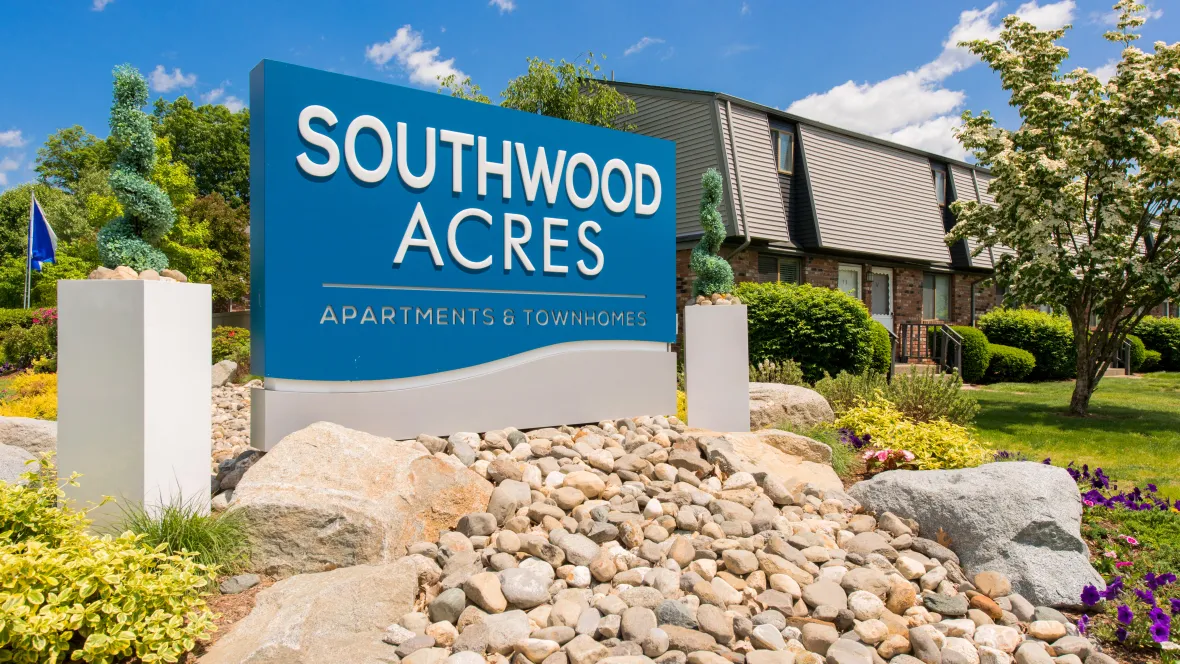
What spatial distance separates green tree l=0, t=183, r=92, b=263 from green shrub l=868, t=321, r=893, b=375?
32.0 meters

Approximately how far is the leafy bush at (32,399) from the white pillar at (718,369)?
5651 mm

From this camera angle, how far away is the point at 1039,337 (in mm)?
17219

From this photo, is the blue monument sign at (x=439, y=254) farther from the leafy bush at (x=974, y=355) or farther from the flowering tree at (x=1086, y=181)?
the leafy bush at (x=974, y=355)

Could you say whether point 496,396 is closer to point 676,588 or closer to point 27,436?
point 676,588

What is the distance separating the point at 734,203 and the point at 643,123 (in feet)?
11.1

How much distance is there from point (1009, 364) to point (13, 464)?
17.7 meters

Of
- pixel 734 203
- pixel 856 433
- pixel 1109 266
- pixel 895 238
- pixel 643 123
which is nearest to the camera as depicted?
pixel 856 433

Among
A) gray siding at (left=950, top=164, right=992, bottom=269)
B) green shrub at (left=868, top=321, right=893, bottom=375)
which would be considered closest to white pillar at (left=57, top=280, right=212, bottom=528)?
green shrub at (left=868, top=321, right=893, bottom=375)

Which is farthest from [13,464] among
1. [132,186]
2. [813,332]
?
[813,332]

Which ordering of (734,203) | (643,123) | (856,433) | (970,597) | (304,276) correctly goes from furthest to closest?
(643,123) < (734,203) < (856,433) < (304,276) < (970,597)

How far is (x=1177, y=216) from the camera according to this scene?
33.1ft

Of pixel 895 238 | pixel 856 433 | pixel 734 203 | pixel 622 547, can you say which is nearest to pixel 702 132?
pixel 734 203

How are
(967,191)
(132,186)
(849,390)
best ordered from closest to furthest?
1. (132,186)
2. (849,390)
3. (967,191)

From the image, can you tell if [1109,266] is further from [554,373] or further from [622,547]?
[622,547]
